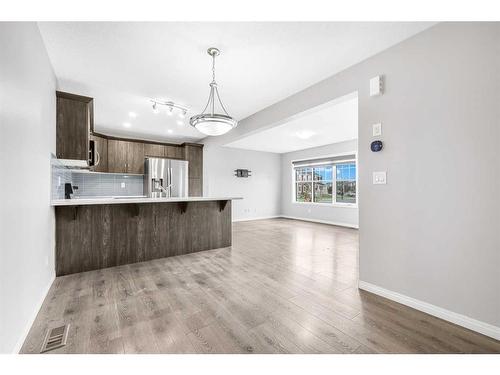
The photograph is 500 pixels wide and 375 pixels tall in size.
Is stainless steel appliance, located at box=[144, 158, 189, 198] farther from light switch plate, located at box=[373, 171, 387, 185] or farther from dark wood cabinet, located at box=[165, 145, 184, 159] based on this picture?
light switch plate, located at box=[373, 171, 387, 185]

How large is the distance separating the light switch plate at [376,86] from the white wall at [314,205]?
13.7 feet

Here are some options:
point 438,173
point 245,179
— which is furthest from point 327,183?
point 438,173

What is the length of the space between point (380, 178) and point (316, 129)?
3.18m

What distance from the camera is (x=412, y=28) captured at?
6.29 feet

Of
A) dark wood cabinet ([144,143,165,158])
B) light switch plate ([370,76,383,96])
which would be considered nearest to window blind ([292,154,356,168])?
light switch plate ([370,76,383,96])

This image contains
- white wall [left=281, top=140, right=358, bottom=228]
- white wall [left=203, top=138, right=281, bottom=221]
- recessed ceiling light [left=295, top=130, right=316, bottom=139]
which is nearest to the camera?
recessed ceiling light [left=295, top=130, right=316, bottom=139]

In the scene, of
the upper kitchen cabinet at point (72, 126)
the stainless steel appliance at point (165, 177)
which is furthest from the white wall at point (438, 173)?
the stainless steel appliance at point (165, 177)

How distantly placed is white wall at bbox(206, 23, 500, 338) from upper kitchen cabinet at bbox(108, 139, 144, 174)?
17.3ft

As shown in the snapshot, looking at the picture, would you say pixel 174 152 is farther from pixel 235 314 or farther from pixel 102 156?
pixel 235 314

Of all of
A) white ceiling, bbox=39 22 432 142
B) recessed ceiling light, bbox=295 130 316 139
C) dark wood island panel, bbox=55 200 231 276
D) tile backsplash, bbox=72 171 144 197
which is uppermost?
white ceiling, bbox=39 22 432 142

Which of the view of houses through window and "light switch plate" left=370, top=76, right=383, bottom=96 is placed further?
the view of houses through window

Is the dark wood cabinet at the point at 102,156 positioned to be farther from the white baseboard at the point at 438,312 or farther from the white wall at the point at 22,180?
the white baseboard at the point at 438,312

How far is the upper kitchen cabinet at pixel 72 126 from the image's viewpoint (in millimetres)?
2729

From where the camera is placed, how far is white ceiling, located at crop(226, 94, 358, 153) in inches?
149
